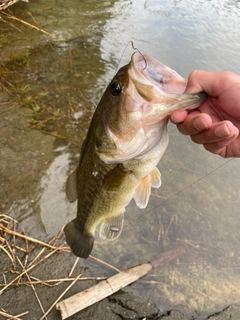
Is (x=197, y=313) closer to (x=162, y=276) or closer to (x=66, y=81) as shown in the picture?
(x=162, y=276)

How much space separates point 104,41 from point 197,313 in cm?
449

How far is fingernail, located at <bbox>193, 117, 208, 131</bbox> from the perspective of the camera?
4.68ft

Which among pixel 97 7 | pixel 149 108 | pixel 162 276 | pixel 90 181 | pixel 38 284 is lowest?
pixel 38 284

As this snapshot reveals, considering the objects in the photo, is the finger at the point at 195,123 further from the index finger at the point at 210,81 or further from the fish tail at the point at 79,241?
the fish tail at the point at 79,241

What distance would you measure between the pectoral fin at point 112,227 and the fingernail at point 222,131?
88cm

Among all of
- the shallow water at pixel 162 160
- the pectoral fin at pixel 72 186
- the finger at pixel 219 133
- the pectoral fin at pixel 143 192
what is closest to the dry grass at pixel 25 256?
the shallow water at pixel 162 160

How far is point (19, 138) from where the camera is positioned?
357 cm

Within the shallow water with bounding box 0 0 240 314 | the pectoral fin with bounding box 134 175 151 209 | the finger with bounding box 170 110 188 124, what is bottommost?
the shallow water with bounding box 0 0 240 314

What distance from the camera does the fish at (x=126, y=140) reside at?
1.42m

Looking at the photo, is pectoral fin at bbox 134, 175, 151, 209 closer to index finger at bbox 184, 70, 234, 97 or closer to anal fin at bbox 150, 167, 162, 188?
anal fin at bbox 150, 167, 162, 188

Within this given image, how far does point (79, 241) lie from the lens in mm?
2111

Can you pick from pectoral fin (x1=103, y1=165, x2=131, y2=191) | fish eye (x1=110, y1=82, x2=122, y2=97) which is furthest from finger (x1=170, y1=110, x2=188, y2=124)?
pectoral fin (x1=103, y1=165, x2=131, y2=191)

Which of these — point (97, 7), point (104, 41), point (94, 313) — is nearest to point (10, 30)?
point (104, 41)

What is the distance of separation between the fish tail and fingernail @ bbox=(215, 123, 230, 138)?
1.12 metres
